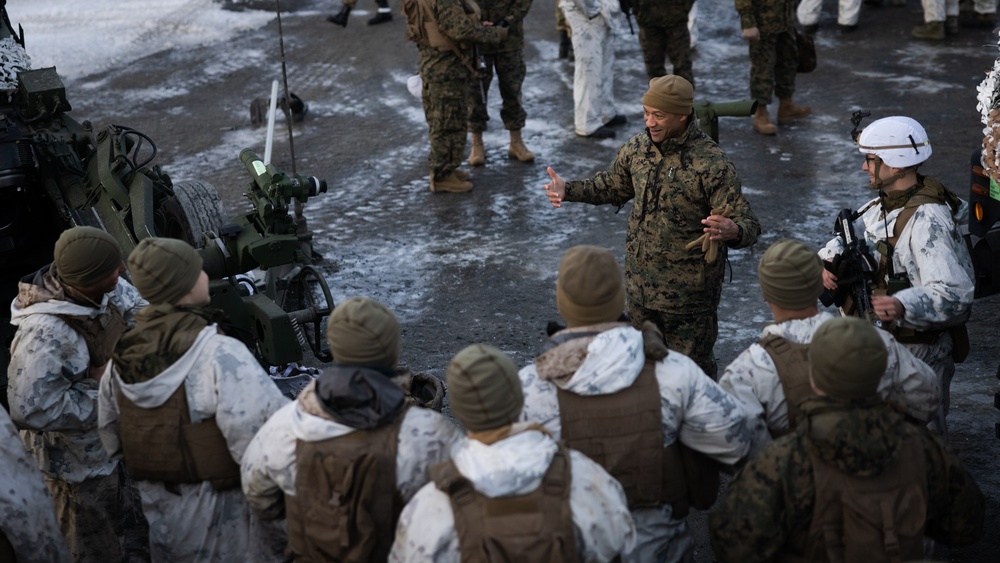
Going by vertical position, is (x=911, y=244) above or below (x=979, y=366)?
above

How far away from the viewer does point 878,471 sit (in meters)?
3.26

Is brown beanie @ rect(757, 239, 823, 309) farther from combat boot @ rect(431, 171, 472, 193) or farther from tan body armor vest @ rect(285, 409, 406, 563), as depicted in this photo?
combat boot @ rect(431, 171, 472, 193)

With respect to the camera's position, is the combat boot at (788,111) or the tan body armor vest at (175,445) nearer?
the tan body armor vest at (175,445)

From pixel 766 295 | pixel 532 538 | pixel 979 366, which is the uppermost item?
pixel 766 295

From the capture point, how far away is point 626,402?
3520 millimetres

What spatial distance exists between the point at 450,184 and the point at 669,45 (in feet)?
9.19

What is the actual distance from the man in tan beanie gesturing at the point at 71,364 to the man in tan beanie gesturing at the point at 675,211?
2.17 meters

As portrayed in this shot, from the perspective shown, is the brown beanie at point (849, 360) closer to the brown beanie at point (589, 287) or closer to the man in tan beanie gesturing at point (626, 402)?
the man in tan beanie gesturing at point (626, 402)

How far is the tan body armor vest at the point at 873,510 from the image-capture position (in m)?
3.29

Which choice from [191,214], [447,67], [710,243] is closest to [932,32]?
[447,67]

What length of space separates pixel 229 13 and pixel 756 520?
1459 centimetres

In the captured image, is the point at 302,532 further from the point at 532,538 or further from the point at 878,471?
the point at 878,471

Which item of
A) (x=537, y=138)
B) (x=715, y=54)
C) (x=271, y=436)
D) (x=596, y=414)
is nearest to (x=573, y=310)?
(x=596, y=414)

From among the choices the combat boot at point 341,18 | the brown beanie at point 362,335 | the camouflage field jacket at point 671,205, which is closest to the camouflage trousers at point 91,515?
the brown beanie at point 362,335
